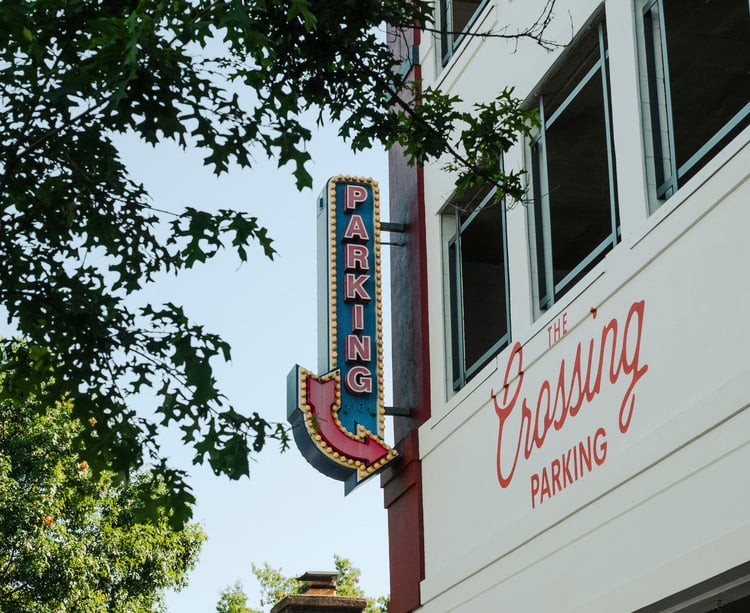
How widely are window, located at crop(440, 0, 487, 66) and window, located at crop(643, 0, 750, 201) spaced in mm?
2562

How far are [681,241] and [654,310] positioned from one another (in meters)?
0.61

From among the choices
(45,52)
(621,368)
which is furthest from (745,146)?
(45,52)

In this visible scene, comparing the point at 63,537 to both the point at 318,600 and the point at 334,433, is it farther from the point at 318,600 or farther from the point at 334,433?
the point at 334,433

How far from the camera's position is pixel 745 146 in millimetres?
8430

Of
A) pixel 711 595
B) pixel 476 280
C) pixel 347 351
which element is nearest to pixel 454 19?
pixel 476 280

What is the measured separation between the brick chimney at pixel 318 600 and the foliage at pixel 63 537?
926cm

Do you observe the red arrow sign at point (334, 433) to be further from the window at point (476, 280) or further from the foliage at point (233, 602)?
the foliage at point (233, 602)

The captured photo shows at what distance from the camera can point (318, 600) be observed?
16.2m

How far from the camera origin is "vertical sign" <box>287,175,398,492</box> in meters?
14.7

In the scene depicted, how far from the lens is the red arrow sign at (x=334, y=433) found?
47.9 feet

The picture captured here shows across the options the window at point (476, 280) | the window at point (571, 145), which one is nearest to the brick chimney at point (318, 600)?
the window at point (476, 280)

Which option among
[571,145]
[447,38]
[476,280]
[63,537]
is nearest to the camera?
[571,145]

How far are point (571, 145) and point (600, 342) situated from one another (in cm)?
395

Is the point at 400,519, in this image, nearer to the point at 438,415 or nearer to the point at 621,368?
the point at 438,415
